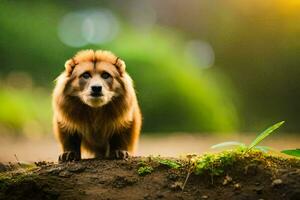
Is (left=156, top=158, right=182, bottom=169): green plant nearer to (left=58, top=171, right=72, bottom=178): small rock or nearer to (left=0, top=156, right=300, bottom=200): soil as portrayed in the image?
(left=0, top=156, right=300, bottom=200): soil

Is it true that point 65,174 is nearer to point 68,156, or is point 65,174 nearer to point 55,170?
point 55,170

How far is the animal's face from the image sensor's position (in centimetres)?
588

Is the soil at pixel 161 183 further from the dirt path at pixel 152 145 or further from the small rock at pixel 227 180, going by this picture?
the dirt path at pixel 152 145

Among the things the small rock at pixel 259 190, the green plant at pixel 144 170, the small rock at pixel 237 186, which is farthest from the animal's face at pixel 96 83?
the small rock at pixel 259 190

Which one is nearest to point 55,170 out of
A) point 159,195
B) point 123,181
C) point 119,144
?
point 123,181

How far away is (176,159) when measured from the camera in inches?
216

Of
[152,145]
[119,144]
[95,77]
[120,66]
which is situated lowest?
[119,144]

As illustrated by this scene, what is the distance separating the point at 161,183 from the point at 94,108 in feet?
4.45

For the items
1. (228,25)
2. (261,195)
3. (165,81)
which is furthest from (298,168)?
(228,25)

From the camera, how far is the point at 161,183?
5.05m

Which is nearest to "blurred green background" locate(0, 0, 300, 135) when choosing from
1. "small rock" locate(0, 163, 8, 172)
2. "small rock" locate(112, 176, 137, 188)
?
"small rock" locate(0, 163, 8, 172)

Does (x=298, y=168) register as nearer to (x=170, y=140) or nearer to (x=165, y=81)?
(x=170, y=140)

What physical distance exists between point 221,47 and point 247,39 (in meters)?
1.15

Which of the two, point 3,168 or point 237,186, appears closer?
point 237,186
